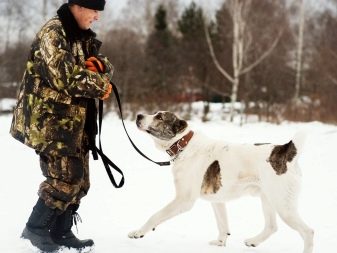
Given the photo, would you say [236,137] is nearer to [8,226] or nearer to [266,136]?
[266,136]

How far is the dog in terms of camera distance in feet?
12.4

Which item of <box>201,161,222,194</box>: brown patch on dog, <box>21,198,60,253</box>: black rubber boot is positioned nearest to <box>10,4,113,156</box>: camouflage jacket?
<box>21,198,60,253</box>: black rubber boot

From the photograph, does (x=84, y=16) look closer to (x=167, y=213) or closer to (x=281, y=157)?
(x=167, y=213)

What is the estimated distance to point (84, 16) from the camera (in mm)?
3484

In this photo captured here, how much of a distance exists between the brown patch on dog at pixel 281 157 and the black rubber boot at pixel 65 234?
1.49m

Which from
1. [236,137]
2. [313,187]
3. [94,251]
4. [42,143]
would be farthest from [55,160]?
[236,137]

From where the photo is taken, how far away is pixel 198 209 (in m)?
5.68

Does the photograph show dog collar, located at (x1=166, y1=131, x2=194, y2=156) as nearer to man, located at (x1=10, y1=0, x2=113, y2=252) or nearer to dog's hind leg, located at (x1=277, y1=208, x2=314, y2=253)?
man, located at (x1=10, y1=0, x2=113, y2=252)

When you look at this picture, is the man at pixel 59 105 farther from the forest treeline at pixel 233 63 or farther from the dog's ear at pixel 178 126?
the forest treeline at pixel 233 63

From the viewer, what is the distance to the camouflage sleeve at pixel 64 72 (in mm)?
3238

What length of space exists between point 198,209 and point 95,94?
2.76m

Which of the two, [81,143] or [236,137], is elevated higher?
[81,143]

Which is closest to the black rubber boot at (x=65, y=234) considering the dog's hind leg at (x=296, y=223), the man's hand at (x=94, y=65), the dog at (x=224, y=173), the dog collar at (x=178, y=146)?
the dog at (x=224, y=173)

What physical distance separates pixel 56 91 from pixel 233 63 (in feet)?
64.2
